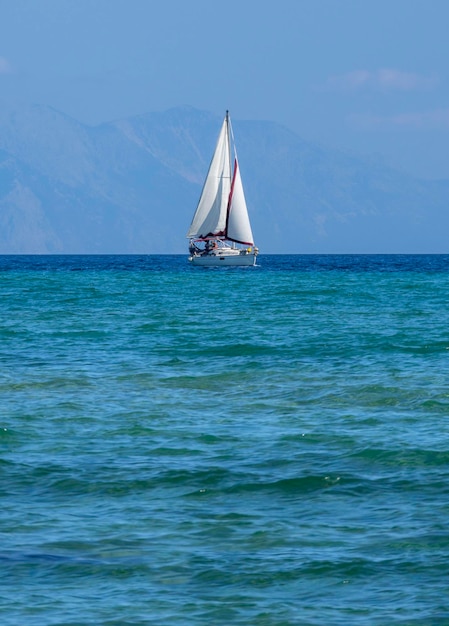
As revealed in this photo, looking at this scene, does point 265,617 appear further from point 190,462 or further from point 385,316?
point 385,316

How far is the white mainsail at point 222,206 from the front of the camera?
120 m

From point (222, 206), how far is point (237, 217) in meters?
2.12

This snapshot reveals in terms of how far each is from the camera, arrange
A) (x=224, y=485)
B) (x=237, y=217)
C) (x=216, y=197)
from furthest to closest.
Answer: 1. (x=216, y=197)
2. (x=237, y=217)
3. (x=224, y=485)

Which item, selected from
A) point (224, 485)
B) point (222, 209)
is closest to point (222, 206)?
point (222, 209)

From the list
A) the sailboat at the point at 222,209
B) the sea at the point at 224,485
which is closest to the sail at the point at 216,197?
the sailboat at the point at 222,209

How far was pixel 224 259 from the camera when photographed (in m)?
123

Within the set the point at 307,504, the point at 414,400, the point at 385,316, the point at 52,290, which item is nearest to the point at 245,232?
the point at 52,290

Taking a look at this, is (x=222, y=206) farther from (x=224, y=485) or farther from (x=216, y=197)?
(x=224, y=485)

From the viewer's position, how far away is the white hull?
122875mm

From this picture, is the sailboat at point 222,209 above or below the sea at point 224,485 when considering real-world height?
above

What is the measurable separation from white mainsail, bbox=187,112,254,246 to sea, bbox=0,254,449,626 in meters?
84.3

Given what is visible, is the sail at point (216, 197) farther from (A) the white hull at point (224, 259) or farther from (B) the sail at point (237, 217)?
→ (A) the white hull at point (224, 259)

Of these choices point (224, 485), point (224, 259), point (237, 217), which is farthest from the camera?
point (224, 259)

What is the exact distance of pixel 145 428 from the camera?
2114 cm
